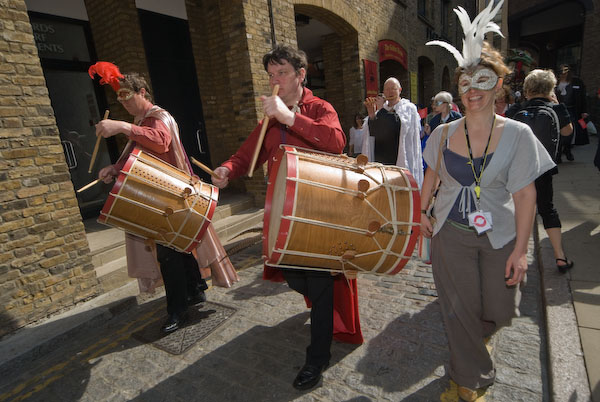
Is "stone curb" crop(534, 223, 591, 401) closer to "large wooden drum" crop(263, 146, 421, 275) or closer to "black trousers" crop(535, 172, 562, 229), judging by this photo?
"black trousers" crop(535, 172, 562, 229)

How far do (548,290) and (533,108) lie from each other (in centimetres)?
189

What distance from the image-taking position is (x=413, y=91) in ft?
41.1

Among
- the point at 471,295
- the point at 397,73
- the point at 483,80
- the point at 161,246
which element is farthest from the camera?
the point at 397,73

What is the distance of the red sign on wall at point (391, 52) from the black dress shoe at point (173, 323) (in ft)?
31.4

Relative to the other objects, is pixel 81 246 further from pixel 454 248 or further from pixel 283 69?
pixel 454 248

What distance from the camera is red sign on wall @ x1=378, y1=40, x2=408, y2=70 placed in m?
10.3

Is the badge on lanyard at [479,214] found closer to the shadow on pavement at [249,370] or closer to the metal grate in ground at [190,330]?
the shadow on pavement at [249,370]

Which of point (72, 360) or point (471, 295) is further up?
point (471, 295)

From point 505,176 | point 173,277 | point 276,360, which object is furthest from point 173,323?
point 505,176

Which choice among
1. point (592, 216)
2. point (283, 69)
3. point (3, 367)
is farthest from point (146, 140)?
point (592, 216)

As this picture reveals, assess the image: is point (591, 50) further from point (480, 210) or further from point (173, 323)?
point (173, 323)

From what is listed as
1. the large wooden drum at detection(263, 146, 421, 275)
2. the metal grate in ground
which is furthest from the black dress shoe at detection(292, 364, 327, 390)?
the metal grate in ground

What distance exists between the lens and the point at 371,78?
32.0 ft

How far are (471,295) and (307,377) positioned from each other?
1152 mm
